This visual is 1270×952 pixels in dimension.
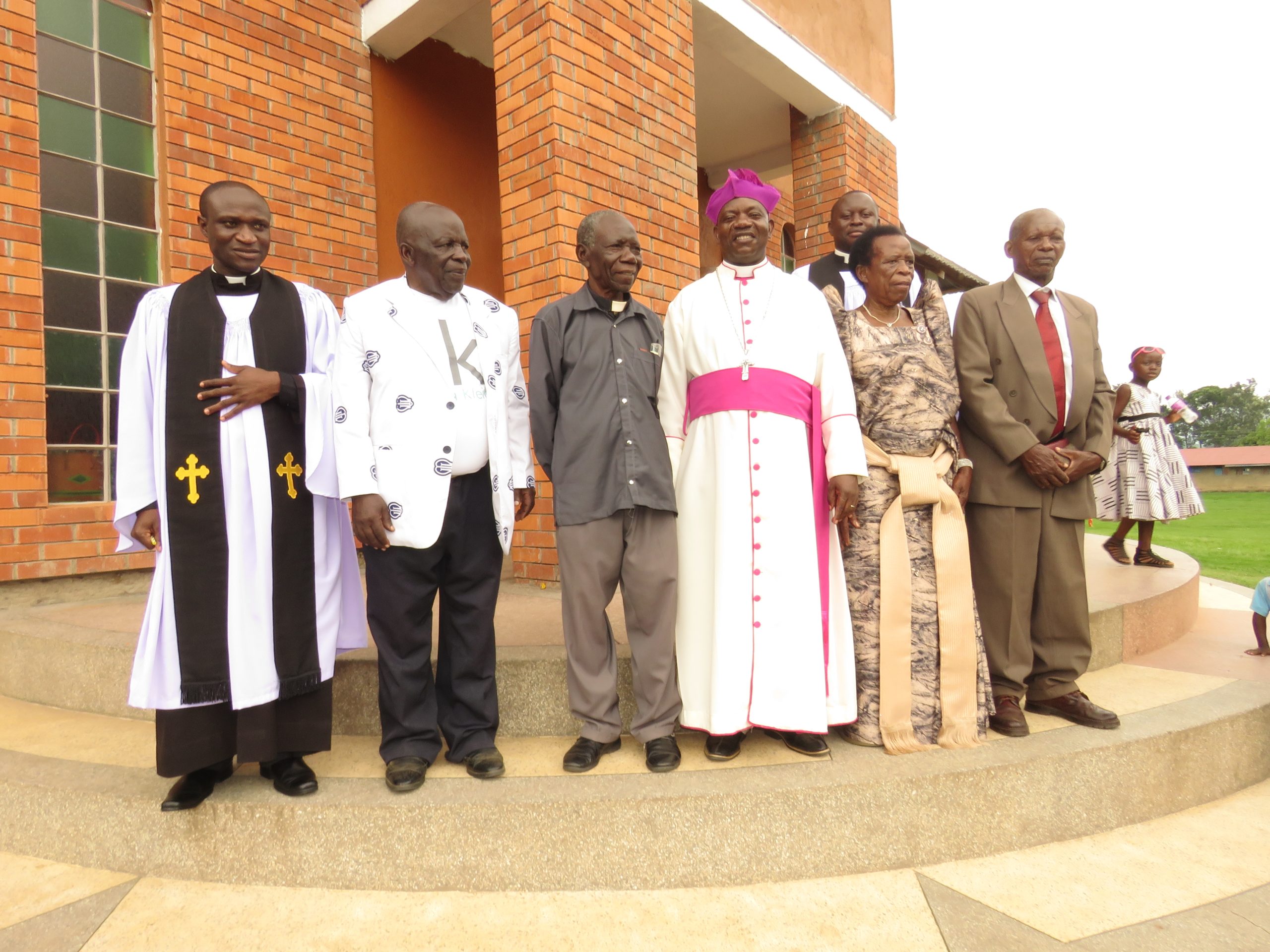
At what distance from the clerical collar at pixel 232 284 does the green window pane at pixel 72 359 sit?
8.78 ft

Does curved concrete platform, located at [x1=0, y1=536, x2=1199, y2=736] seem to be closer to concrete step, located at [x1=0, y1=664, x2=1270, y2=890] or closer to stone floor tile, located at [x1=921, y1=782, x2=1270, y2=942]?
concrete step, located at [x1=0, y1=664, x2=1270, y2=890]

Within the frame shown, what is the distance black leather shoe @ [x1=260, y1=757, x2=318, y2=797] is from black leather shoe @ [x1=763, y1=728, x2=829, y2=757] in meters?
1.61

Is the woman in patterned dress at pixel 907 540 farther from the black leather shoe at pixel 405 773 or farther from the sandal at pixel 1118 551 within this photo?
the sandal at pixel 1118 551

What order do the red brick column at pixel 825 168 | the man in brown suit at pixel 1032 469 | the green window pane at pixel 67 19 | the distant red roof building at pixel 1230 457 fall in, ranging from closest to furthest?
the man in brown suit at pixel 1032 469 → the green window pane at pixel 67 19 → the red brick column at pixel 825 168 → the distant red roof building at pixel 1230 457

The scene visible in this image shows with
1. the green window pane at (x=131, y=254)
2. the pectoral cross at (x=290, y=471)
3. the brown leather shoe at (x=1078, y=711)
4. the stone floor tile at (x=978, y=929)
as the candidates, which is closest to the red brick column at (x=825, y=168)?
the brown leather shoe at (x=1078, y=711)

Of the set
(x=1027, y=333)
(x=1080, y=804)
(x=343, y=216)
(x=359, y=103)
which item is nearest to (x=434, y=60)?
(x=359, y=103)

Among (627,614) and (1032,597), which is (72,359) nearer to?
(627,614)

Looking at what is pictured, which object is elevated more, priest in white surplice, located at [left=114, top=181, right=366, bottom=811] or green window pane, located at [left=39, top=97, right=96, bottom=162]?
green window pane, located at [left=39, top=97, right=96, bottom=162]

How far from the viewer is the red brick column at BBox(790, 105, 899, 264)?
24.1ft

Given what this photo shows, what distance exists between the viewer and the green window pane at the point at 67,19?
471 cm

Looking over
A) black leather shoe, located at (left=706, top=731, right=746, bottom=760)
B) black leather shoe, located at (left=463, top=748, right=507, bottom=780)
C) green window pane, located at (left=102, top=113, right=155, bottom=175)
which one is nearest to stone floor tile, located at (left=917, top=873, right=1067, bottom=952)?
black leather shoe, located at (left=706, top=731, right=746, bottom=760)

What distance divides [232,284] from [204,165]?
9.58 ft

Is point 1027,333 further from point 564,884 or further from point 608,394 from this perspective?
point 564,884

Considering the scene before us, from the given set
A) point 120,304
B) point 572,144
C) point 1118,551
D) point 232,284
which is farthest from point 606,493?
point 1118,551
